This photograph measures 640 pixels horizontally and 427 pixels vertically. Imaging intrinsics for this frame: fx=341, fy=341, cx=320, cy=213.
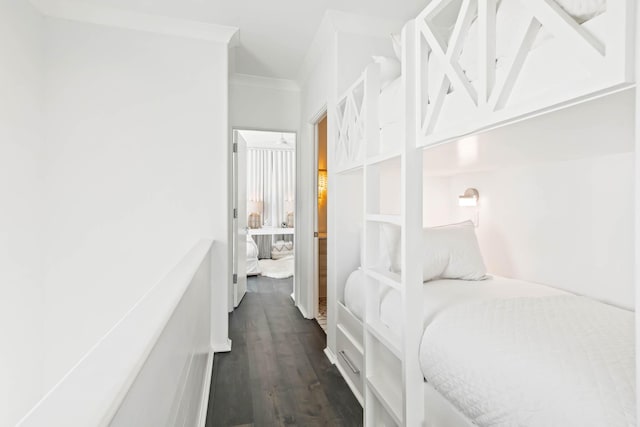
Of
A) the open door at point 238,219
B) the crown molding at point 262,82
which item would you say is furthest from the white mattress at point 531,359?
the crown molding at point 262,82

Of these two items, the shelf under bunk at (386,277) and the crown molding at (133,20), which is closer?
the shelf under bunk at (386,277)

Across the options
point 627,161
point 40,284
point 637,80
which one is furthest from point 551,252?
point 40,284

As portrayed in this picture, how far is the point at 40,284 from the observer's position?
7.98ft

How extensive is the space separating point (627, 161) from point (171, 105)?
2.93 meters

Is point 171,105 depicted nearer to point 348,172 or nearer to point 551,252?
point 348,172

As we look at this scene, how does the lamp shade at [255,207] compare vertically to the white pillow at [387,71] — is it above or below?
below

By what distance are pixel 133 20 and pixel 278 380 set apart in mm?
2822

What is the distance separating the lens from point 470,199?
2678mm

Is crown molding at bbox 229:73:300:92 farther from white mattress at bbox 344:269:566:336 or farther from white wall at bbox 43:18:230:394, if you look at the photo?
white mattress at bbox 344:269:566:336

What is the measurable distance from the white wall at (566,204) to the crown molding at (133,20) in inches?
79.2

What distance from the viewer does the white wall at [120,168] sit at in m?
2.48

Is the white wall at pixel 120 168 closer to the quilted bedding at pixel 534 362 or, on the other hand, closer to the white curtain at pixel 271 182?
the quilted bedding at pixel 534 362

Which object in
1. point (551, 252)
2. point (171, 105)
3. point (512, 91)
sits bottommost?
point (551, 252)

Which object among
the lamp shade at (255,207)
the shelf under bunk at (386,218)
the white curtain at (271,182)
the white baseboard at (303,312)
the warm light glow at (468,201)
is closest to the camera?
the shelf under bunk at (386,218)
